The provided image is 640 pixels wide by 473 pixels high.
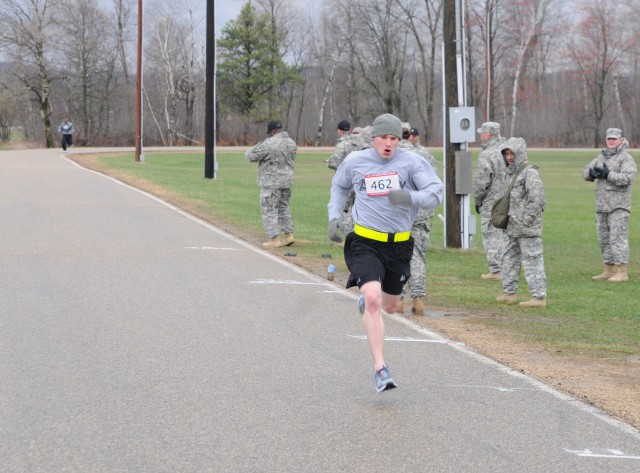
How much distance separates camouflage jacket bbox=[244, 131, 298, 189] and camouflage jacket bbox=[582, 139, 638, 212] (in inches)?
179

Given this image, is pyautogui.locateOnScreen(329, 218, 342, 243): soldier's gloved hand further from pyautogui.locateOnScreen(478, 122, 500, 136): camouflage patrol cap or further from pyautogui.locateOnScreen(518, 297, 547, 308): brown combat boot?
pyautogui.locateOnScreen(478, 122, 500, 136): camouflage patrol cap

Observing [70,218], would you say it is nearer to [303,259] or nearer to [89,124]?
[303,259]

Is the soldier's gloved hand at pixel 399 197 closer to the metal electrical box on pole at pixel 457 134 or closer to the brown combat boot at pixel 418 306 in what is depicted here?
the brown combat boot at pixel 418 306

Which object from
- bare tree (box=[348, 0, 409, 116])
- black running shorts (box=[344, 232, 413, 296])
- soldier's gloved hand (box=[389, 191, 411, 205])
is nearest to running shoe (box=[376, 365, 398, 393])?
black running shorts (box=[344, 232, 413, 296])

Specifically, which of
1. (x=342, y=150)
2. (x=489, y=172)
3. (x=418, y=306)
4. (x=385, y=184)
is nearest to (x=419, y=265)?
(x=418, y=306)

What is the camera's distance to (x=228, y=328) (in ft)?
31.3

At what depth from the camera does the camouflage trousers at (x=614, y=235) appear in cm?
1477

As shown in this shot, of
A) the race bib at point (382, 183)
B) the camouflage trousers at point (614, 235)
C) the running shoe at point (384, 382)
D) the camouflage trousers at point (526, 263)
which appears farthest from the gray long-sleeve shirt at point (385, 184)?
the camouflage trousers at point (614, 235)

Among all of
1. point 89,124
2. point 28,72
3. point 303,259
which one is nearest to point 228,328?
point 303,259

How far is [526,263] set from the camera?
466 inches

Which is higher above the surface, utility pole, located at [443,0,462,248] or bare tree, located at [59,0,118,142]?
bare tree, located at [59,0,118,142]

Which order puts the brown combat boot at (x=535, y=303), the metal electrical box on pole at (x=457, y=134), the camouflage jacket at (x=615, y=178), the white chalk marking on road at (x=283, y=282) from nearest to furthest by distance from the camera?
the brown combat boot at (x=535, y=303) → the white chalk marking on road at (x=283, y=282) → the camouflage jacket at (x=615, y=178) → the metal electrical box on pole at (x=457, y=134)

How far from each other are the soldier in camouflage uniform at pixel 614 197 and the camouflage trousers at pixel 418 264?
3828 mm

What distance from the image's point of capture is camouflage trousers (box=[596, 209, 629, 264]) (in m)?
14.8
